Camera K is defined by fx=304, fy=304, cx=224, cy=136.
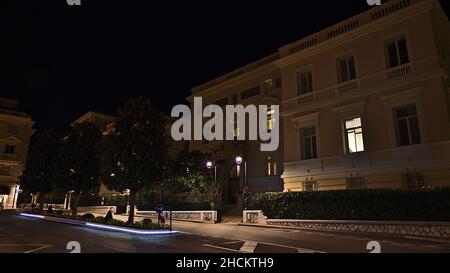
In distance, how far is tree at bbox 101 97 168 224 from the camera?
1903cm

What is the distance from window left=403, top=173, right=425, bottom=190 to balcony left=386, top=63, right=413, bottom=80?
5.73 metres

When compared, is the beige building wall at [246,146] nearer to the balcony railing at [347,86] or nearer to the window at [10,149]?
the balcony railing at [347,86]

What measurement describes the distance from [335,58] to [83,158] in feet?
73.2

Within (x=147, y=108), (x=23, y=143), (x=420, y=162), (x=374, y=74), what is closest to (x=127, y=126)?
(x=147, y=108)

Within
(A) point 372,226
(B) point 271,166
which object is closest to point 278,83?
(B) point 271,166

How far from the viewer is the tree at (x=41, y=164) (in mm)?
32094

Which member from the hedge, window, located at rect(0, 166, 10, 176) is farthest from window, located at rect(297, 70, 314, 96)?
window, located at rect(0, 166, 10, 176)

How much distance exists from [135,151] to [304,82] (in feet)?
44.3

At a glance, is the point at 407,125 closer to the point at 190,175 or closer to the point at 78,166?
the point at 190,175

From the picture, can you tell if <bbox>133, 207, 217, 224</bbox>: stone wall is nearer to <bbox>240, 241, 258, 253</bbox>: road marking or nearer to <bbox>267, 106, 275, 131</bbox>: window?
<bbox>267, 106, 275, 131</bbox>: window

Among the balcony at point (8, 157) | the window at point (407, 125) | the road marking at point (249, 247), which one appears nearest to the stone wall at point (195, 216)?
the road marking at point (249, 247)

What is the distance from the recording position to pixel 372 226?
50.3 ft

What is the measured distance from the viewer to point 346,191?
55.0ft

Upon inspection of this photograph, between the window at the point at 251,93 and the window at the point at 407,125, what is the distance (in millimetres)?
14620
